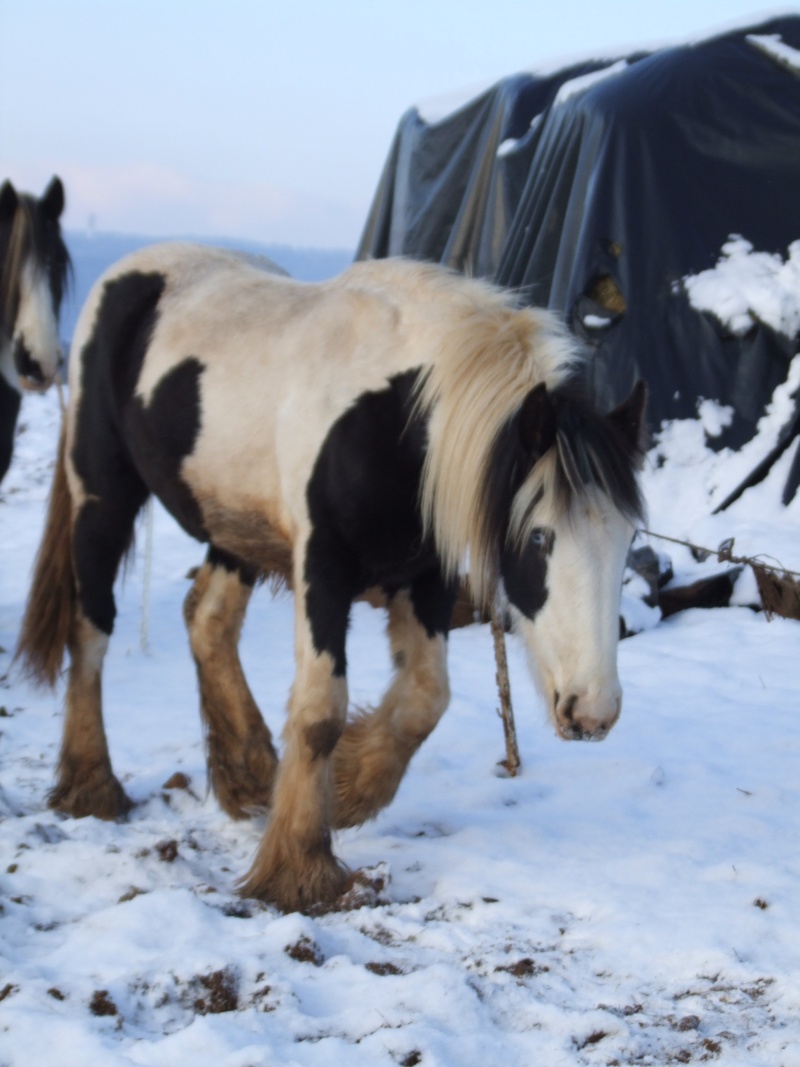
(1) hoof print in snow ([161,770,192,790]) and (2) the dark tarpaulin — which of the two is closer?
(1) hoof print in snow ([161,770,192,790])

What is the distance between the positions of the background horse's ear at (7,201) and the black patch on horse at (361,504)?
111 inches

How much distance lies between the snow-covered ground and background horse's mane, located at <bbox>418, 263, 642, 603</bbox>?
0.86m

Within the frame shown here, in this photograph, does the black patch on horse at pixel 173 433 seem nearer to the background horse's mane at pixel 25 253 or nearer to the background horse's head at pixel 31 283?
the background horse's head at pixel 31 283

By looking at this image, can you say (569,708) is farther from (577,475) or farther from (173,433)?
(173,433)

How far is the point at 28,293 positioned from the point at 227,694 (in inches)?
81.4

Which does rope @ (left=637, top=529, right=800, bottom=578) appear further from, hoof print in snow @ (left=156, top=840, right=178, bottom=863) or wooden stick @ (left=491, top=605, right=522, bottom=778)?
hoof print in snow @ (left=156, top=840, right=178, bottom=863)

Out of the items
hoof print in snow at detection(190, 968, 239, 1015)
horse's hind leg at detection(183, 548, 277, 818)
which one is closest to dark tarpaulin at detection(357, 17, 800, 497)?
horse's hind leg at detection(183, 548, 277, 818)

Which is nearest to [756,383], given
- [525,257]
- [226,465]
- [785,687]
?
[525,257]

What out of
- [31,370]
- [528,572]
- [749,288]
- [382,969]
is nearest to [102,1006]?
[382,969]

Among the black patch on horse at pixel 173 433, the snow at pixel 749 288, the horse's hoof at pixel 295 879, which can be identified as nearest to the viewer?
the horse's hoof at pixel 295 879

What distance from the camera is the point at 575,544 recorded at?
A: 105 inches

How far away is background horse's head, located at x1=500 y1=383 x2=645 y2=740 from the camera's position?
263 cm

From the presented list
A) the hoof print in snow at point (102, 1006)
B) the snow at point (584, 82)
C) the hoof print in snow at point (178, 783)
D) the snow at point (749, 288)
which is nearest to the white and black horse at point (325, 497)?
the hoof print in snow at point (178, 783)

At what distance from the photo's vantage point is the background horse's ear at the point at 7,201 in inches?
201
